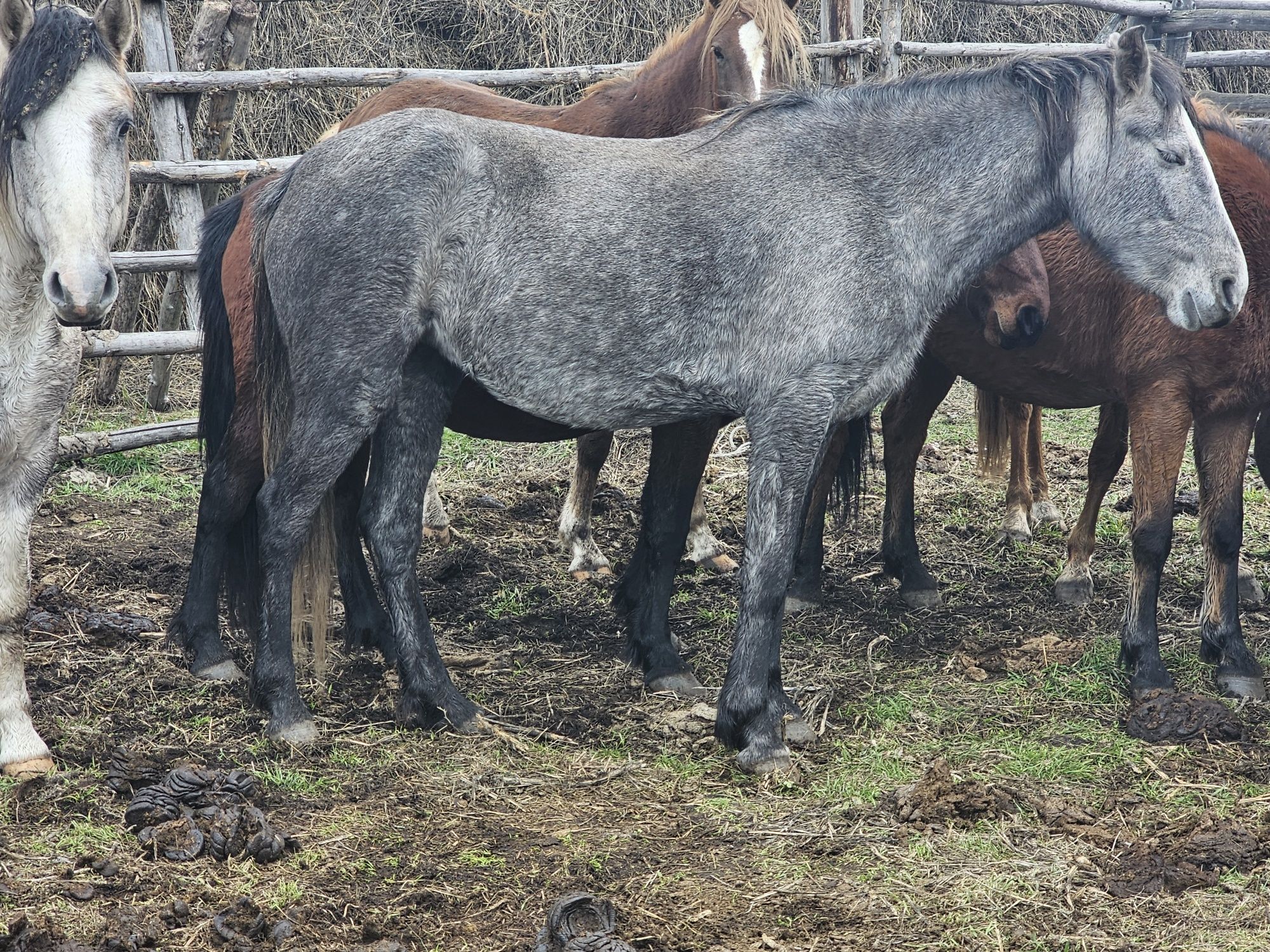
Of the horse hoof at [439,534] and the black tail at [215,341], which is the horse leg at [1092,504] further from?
the black tail at [215,341]

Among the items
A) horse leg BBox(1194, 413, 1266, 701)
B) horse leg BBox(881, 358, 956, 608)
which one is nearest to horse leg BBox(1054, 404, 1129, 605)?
horse leg BBox(881, 358, 956, 608)

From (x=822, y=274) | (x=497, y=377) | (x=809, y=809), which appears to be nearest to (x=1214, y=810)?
(x=809, y=809)

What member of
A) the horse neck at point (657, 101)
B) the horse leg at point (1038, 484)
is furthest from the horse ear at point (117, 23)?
the horse leg at point (1038, 484)

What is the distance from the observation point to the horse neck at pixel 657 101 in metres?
5.59

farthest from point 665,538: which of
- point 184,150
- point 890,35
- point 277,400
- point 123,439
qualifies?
point 890,35

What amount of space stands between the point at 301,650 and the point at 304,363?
1110 mm

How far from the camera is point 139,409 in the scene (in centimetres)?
808

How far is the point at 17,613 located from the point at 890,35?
6.92m

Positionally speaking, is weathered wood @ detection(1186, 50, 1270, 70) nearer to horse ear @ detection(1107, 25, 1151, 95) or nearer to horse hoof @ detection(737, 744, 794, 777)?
horse ear @ detection(1107, 25, 1151, 95)

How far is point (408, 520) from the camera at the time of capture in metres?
4.19

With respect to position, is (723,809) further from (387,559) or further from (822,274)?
(822,274)

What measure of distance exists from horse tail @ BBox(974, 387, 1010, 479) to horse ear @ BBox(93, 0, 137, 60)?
4.32 meters

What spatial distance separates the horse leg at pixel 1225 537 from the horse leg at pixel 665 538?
1897 millimetres

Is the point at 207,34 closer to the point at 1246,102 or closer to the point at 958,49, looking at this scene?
the point at 958,49
